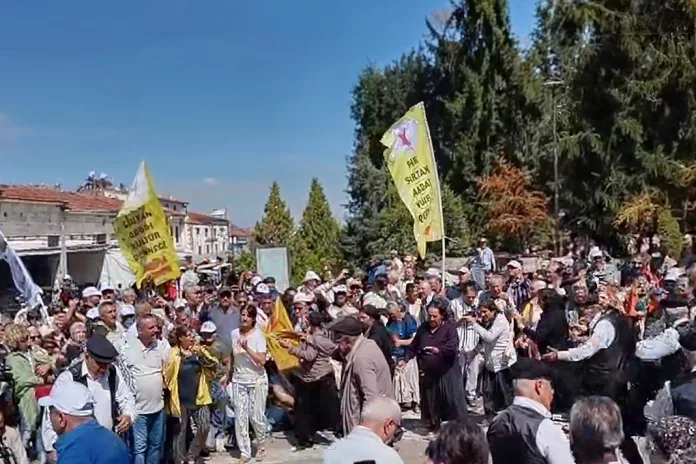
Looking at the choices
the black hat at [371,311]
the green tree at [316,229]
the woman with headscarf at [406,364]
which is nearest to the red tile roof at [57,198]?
the green tree at [316,229]

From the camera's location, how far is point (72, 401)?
14.1ft

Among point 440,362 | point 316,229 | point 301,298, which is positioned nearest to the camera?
point 440,362

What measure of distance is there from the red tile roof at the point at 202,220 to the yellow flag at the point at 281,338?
77.6 m

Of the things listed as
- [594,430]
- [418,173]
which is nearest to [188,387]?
[594,430]

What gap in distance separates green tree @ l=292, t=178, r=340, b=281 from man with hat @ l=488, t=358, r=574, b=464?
98.5 feet

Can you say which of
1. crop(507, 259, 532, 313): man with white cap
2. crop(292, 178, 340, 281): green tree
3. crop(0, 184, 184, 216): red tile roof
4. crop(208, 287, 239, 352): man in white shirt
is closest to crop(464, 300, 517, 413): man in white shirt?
crop(507, 259, 532, 313): man with white cap

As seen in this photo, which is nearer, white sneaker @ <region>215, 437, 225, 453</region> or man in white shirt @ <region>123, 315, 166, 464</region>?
man in white shirt @ <region>123, 315, 166, 464</region>

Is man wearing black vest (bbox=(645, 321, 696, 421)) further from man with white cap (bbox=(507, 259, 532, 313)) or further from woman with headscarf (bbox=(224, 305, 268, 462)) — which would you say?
man with white cap (bbox=(507, 259, 532, 313))

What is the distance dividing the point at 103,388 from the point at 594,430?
3.96m

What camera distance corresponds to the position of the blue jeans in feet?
23.5

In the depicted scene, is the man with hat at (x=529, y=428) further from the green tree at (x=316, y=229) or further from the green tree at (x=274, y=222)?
the green tree at (x=274, y=222)

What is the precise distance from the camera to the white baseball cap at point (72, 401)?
428cm

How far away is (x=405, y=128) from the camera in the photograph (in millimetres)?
12227

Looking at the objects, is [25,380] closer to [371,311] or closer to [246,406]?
[246,406]
